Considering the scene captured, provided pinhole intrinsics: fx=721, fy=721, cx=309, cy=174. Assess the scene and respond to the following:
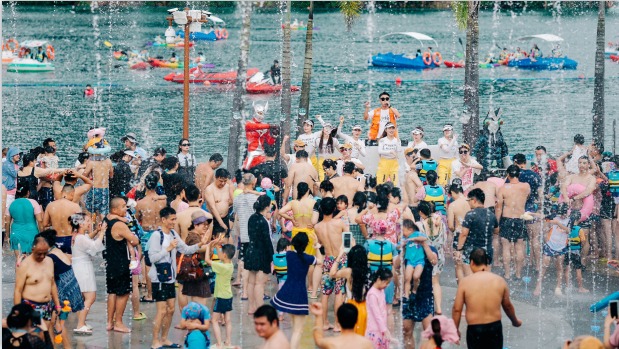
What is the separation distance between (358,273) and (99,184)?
6.13 metres

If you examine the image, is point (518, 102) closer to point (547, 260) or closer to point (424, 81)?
point (424, 81)

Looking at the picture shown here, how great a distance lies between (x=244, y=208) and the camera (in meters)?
9.86

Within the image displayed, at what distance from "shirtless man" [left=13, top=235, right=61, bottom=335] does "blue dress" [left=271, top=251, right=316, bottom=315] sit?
2.36 m

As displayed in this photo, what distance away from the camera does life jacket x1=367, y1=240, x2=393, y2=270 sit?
26.5ft

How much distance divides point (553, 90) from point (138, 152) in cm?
4017

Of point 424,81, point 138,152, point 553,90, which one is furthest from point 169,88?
point 138,152

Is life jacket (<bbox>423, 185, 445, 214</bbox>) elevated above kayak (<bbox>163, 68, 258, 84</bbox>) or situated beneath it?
situated beneath

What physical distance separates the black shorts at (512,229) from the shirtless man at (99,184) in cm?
635

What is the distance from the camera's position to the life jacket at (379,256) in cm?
808

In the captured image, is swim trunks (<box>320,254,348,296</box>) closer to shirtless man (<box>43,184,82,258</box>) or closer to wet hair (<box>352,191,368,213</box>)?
wet hair (<box>352,191,368,213</box>)

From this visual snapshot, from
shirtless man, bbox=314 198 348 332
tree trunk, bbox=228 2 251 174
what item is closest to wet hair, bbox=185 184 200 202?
shirtless man, bbox=314 198 348 332

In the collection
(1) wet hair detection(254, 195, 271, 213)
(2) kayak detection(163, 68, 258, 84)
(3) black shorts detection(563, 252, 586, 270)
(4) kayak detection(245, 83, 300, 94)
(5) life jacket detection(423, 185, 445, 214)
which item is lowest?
(3) black shorts detection(563, 252, 586, 270)

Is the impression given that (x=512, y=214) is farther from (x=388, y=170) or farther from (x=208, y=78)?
(x=208, y=78)

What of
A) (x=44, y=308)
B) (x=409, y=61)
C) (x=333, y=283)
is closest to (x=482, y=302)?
(x=333, y=283)
